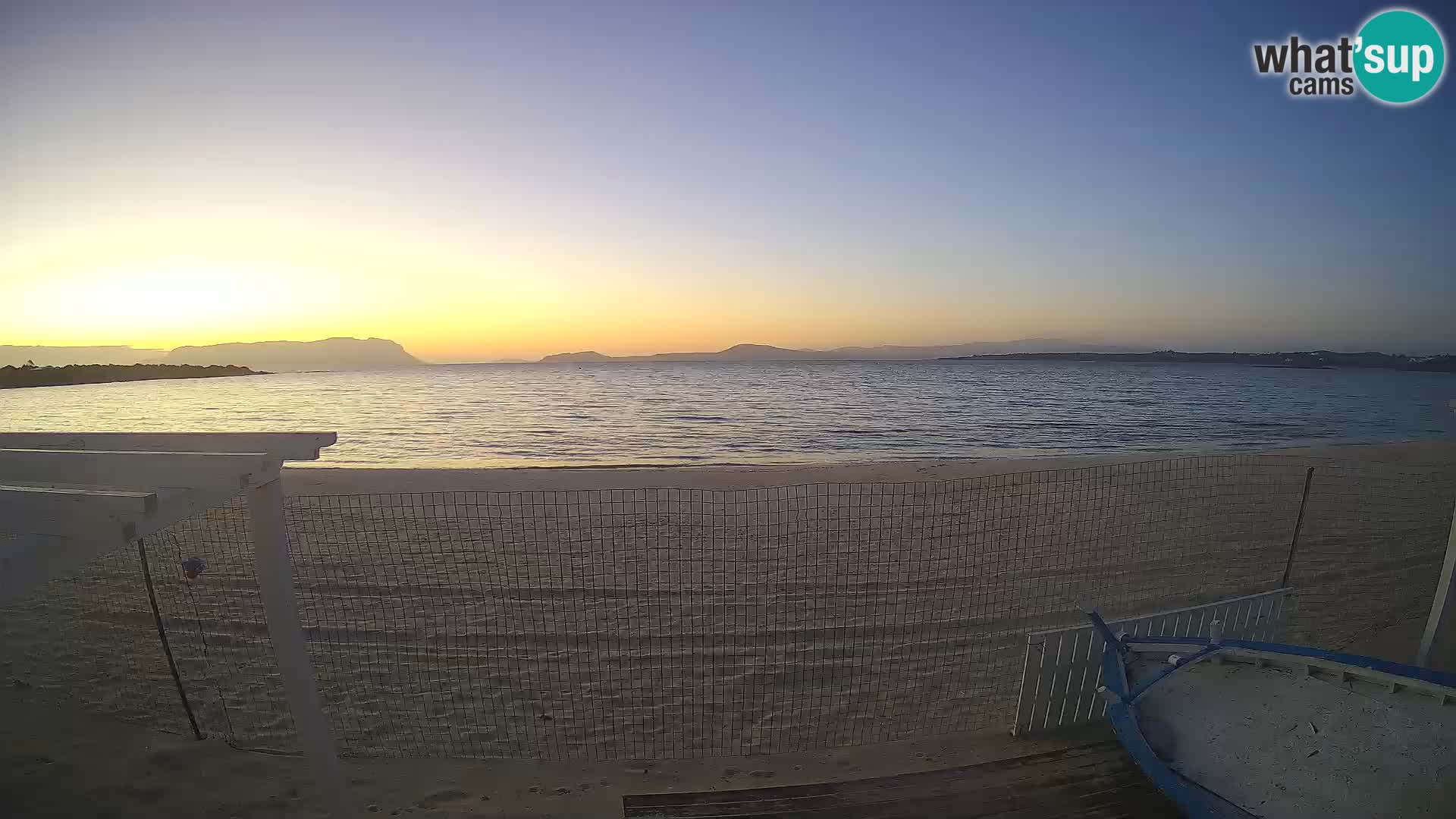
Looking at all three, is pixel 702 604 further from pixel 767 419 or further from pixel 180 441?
pixel 767 419

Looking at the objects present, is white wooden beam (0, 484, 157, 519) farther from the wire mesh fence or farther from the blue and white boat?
the blue and white boat

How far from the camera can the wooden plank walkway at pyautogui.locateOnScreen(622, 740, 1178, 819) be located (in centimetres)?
431

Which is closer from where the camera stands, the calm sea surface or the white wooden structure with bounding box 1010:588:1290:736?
the white wooden structure with bounding box 1010:588:1290:736

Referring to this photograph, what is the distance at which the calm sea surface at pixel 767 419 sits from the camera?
26.0 metres

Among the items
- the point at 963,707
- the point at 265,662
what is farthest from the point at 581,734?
the point at 265,662

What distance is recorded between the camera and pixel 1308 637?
24.8 feet

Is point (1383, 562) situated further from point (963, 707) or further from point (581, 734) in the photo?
point (581, 734)

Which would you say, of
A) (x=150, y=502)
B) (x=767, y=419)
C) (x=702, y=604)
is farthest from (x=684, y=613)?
(x=767, y=419)

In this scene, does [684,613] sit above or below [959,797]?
below

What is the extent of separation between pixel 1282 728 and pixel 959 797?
188 cm

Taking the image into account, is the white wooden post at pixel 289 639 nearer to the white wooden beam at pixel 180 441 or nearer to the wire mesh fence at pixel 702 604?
the white wooden beam at pixel 180 441

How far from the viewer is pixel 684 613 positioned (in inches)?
328

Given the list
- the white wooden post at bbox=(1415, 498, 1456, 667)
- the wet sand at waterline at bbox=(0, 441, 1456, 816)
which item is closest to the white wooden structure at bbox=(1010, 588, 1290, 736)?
the wet sand at waterline at bbox=(0, 441, 1456, 816)

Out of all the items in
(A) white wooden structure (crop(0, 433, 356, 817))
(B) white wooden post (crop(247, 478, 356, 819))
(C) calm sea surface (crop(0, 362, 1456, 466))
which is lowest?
(C) calm sea surface (crop(0, 362, 1456, 466))
